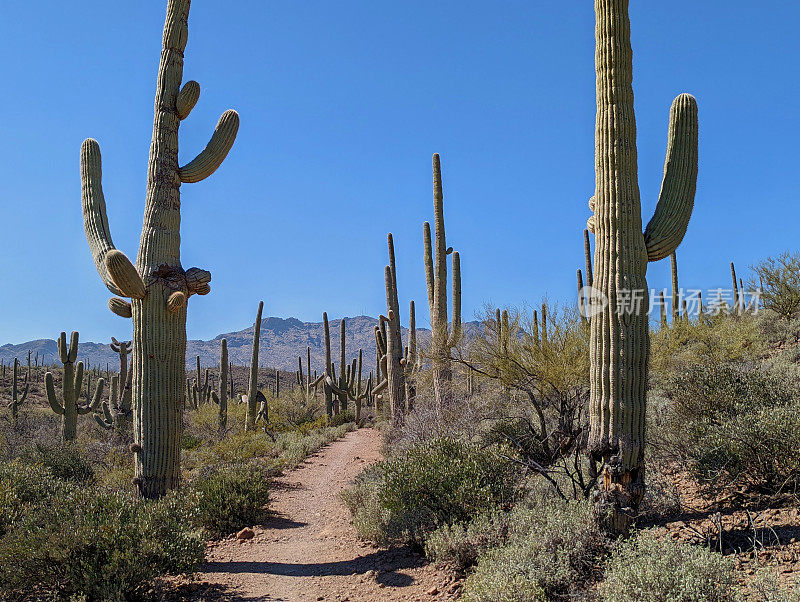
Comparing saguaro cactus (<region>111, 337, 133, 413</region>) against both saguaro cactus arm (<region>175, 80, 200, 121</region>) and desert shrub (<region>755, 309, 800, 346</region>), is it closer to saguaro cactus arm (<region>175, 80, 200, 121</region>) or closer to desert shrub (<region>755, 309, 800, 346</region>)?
saguaro cactus arm (<region>175, 80, 200, 121</region>)

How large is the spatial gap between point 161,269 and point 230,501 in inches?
142

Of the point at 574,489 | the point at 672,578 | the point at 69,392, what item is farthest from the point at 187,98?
the point at 69,392

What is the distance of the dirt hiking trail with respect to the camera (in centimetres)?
584

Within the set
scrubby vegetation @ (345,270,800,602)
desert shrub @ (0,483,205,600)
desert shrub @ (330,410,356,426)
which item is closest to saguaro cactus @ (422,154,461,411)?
scrubby vegetation @ (345,270,800,602)

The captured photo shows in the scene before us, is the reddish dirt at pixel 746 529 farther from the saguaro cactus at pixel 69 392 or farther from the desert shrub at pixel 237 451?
the saguaro cactus at pixel 69 392

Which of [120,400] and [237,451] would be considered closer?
[237,451]

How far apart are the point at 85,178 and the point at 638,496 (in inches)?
317

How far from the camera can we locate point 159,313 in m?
7.21

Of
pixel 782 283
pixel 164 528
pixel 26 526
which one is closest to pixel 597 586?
pixel 164 528

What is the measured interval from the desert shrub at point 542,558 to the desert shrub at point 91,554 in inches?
117

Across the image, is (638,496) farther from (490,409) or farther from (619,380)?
(490,409)

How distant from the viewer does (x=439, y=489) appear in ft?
21.9
